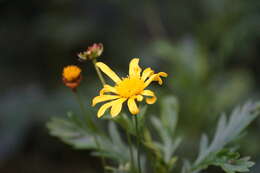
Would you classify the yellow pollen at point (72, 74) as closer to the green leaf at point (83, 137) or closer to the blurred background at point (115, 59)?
the green leaf at point (83, 137)

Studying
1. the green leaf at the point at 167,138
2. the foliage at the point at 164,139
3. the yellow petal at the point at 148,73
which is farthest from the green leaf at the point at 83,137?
the yellow petal at the point at 148,73

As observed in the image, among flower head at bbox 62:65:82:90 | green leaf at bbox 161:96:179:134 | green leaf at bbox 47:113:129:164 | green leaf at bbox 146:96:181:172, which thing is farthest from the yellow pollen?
green leaf at bbox 161:96:179:134

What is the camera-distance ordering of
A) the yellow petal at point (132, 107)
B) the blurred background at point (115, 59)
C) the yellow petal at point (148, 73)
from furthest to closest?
the blurred background at point (115, 59)
the yellow petal at point (148, 73)
the yellow petal at point (132, 107)

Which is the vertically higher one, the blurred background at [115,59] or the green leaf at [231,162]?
the blurred background at [115,59]

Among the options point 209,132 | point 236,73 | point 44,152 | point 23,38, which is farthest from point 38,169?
point 236,73

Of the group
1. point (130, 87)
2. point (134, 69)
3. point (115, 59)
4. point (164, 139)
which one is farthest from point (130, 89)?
point (115, 59)

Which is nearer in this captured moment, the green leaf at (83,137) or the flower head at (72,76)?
the flower head at (72,76)

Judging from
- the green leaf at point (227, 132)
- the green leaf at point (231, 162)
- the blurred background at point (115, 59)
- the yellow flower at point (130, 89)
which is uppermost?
the blurred background at point (115, 59)
